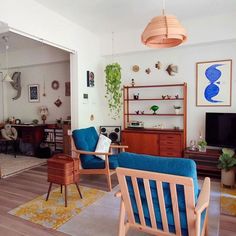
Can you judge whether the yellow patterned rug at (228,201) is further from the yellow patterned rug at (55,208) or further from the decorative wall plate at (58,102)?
the decorative wall plate at (58,102)

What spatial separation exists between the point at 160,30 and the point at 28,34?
1.95m

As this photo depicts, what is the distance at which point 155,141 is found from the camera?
162 inches

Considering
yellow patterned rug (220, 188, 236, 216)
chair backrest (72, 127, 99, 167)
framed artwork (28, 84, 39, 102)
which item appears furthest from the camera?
framed artwork (28, 84, 39, 102)

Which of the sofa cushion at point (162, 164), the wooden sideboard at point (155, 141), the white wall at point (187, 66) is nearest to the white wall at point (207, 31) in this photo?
the white wall at point (187, 66)

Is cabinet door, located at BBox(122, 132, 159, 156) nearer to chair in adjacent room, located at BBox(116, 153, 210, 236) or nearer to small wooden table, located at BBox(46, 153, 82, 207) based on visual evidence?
small wooden table, located at BBox(46, 153, 82, 207)

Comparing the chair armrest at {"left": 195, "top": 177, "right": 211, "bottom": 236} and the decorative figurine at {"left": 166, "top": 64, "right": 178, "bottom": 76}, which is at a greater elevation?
the decorative figurine at {"left": 166, "top": 64, "right": 178, "bottom": 76}

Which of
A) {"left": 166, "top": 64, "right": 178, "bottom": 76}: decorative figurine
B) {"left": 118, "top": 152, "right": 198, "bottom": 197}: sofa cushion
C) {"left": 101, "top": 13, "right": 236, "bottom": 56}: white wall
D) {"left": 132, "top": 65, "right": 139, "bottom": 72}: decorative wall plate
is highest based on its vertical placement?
{"left": 101, "top": 13, "right": 236, "bottom": 56}: white wall

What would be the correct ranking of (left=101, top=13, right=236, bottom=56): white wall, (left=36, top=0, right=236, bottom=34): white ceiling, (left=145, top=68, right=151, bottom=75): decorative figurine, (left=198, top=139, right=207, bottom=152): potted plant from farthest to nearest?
(left=145, top=68, right=151, bottom=75): decorative figurine → (left=198, top=139, right=207, bottom=152): potted plant → (left=101, top=13, right=236, bottom=56): white wall → (left=36, top=0, right=236, bottom=34): white ceiling

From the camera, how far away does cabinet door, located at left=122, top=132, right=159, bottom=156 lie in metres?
4.13

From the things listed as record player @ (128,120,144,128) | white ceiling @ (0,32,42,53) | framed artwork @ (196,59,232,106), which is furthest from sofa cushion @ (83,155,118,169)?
white ceiling @ (0,32,42,53)

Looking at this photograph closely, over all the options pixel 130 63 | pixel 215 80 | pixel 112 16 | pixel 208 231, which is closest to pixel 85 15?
pixel 112 16

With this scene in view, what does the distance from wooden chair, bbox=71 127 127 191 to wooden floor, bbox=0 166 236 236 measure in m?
0.27

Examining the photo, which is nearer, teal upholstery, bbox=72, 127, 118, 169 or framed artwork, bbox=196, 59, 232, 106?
teal upholstery, bbox=72, 127, 118, 169

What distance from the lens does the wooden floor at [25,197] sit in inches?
85.7
